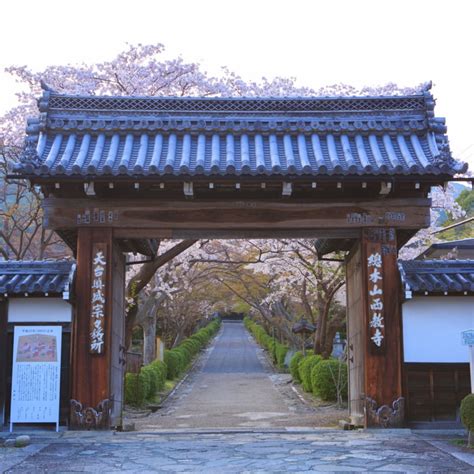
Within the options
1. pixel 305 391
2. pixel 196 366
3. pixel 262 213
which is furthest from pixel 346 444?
pixel 196 366

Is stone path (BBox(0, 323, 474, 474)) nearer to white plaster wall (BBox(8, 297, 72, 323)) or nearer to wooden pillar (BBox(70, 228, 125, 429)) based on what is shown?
wooden pillar (BBox(70, 228, 125, 429))

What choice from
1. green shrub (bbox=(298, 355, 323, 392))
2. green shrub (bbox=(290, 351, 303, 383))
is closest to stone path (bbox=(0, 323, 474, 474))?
green shrub (bbox=(298, 355, 323, 392))

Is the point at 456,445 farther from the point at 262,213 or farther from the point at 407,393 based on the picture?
the point at 262,213

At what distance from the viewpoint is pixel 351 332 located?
44.7 feet

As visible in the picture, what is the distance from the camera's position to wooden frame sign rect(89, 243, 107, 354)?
37.6ft

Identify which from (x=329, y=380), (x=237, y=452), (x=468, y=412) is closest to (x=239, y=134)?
(x=237, y=452)

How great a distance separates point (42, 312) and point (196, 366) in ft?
112

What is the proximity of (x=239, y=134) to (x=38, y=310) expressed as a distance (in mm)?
4772

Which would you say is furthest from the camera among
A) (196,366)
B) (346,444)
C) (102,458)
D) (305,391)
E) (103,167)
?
(196,366)

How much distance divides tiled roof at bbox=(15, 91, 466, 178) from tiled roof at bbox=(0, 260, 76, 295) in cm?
191

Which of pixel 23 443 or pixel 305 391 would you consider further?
pixel 305 391

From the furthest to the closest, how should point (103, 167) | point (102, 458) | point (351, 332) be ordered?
point (351, 332) → point (103, 167) → point (102, 458)

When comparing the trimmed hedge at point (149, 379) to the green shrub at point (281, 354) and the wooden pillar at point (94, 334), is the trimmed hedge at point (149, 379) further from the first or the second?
the wooden pillar at point (94, 334)

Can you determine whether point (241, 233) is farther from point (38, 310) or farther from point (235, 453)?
point (235, 453)
